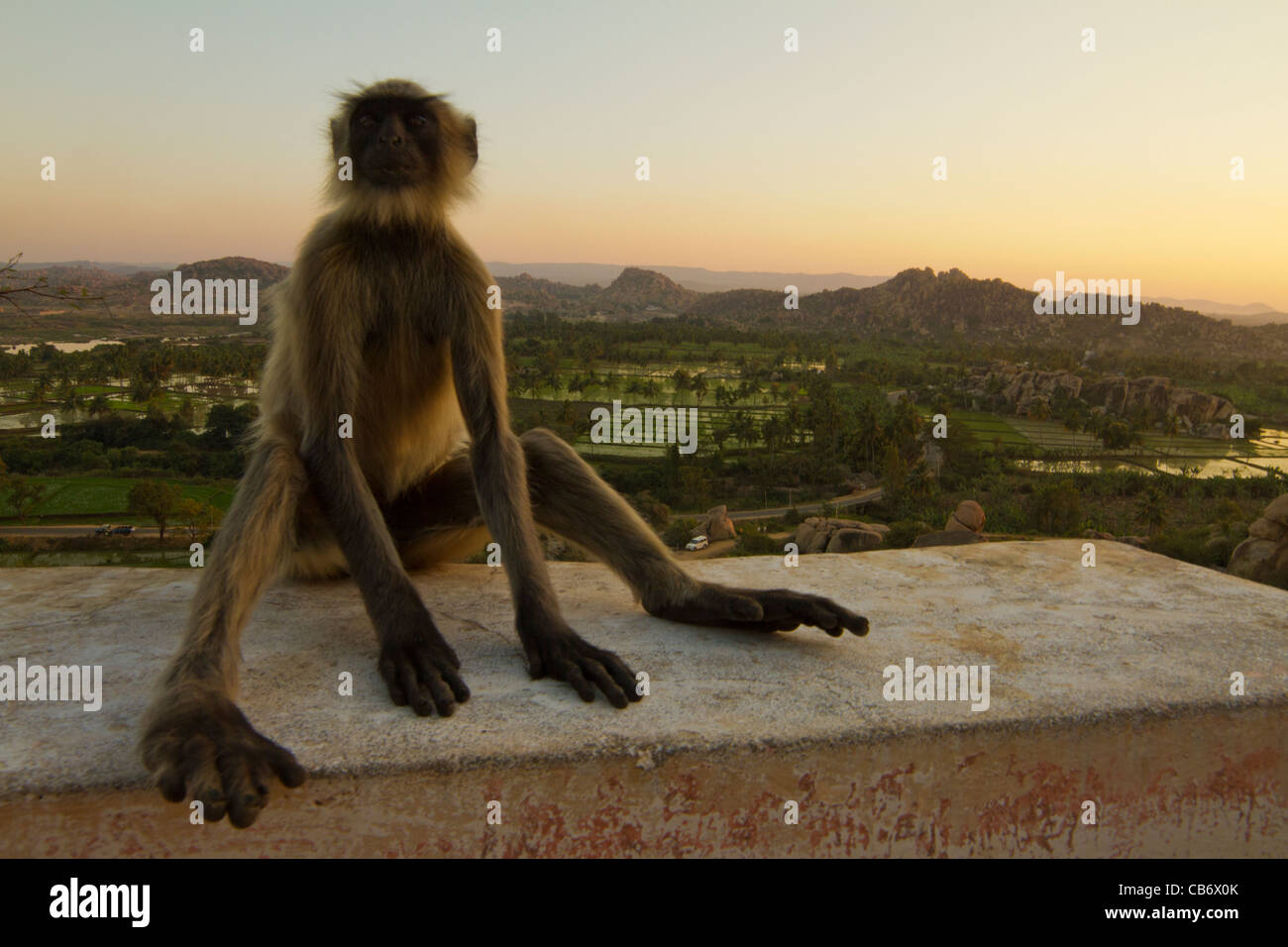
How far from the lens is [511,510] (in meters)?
4.18

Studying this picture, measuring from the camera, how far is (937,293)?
580ft

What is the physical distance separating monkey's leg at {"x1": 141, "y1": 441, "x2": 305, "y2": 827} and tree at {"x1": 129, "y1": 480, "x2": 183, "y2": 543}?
41.0 m

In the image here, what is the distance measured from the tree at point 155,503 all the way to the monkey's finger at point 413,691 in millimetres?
41533

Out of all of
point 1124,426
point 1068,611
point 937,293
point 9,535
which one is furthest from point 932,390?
point 1068,611

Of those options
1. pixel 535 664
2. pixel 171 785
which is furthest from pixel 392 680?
pixel 171 785

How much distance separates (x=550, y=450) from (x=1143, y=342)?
145 m

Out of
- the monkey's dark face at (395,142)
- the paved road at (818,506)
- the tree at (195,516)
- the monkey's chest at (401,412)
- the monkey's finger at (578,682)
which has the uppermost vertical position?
the monkey's dark face at (395,142)

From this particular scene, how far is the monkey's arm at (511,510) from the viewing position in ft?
12.0

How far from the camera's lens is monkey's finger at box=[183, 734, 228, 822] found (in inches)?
101

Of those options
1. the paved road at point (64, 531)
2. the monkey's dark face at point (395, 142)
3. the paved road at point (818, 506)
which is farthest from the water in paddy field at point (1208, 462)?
the monkey's dark face at point (395, 142)

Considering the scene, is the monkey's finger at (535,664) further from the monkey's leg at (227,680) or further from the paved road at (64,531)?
the paved road at (64,531)

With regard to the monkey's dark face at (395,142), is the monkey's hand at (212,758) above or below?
below

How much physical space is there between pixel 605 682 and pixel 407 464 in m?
1.95

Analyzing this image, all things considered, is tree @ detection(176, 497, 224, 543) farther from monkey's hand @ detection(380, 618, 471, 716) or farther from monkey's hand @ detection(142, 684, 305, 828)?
monkey's hand @ detection(142, 684, 305, 828)
